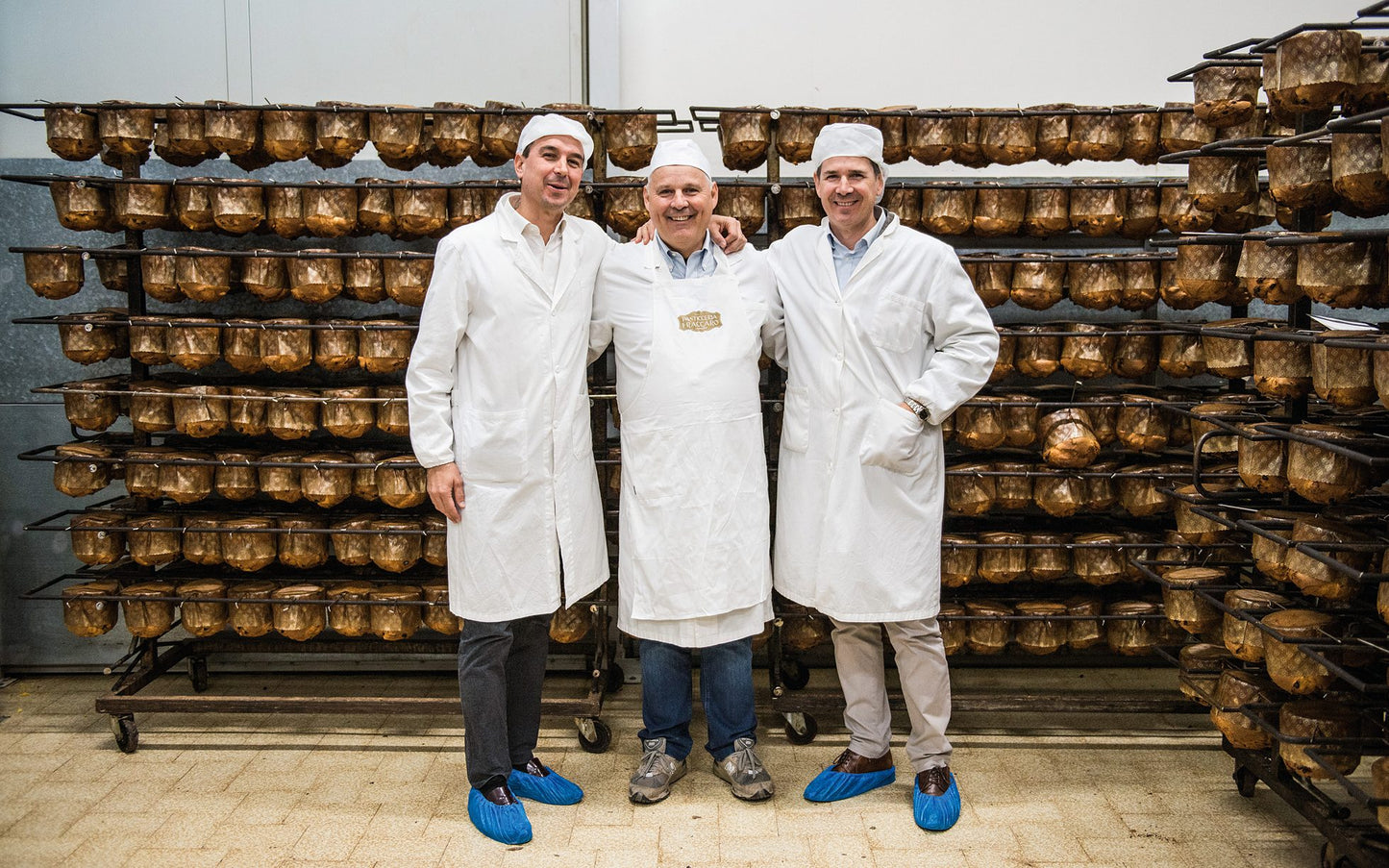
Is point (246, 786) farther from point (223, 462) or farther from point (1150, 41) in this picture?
point (1150, 41)

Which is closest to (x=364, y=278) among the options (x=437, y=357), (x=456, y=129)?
(x=456, y=129)

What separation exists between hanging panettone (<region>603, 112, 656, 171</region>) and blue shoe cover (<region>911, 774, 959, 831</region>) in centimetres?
199

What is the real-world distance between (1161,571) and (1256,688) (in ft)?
1.79

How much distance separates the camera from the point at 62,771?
3.12 metres

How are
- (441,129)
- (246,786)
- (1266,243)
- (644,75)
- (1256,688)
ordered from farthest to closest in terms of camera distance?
(644,75), (441,129), (246,786), (1256,688), (1266,243)

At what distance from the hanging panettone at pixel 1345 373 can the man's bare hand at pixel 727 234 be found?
143 cm

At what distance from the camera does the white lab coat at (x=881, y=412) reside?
9.17 ft

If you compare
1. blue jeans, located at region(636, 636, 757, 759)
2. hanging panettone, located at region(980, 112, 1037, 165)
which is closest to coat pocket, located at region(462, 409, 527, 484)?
blue jeans, located at region(636, 636, 757, 759)

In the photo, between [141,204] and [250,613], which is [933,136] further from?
[250,613]

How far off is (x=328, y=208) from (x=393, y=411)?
26.0 inches

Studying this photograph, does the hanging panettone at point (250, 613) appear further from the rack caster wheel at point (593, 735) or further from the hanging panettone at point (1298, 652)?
the hanging panettone at point (1298, 652)

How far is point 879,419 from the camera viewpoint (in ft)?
9.07

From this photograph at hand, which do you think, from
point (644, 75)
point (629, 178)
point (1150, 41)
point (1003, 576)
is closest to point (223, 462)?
point (629, 178)

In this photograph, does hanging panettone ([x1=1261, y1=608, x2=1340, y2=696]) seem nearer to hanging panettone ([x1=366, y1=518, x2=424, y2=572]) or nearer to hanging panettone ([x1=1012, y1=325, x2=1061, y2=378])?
hanging panettone ([x1=1012, y1=325, x2=1061, y2=378])
